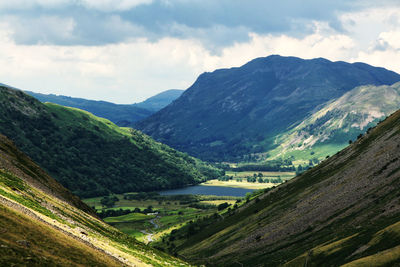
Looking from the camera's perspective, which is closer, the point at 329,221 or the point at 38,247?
the point at 38,247

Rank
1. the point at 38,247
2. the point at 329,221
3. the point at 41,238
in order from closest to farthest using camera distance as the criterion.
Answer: the point at 38,247
the point at 41,238
the point at 329,221

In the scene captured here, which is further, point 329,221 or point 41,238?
point 329,221

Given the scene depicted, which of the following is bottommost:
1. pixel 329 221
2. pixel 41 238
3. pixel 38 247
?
pixel 38 247

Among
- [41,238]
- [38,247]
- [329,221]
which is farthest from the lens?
[329,221]

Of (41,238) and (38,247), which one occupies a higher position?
(41,238)

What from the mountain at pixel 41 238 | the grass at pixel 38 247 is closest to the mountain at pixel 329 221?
the mountain at pixel 41 238

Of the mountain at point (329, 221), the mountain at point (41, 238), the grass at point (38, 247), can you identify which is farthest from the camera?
the mountain at point (329, 221)

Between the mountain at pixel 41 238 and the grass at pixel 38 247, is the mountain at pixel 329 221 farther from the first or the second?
the grass at pixel 38 247

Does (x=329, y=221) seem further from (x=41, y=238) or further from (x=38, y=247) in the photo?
(x=38, y=247)

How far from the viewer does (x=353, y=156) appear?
13025 cm

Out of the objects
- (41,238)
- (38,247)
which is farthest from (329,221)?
(38,247)

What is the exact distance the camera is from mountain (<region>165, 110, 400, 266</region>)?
6128cm

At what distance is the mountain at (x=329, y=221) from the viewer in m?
61.3

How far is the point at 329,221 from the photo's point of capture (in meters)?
90.1
